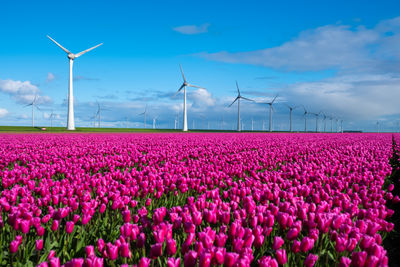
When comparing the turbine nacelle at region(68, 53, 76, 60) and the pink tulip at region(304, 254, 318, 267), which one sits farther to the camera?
→ the turbine nacelle at region(68, 53, 76, 60)

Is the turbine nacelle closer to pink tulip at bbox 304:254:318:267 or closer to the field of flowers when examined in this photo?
the field of flowers

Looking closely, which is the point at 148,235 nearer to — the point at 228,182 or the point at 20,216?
the point at 20,216

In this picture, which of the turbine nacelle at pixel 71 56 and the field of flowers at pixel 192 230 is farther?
the turbine nacelle at pixel 71 56

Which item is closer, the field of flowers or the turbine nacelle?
the field of flowers

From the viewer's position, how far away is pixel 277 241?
3.33 metres

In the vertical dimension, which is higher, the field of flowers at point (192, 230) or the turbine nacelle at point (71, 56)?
the turbine nacelle at point (71, 56)

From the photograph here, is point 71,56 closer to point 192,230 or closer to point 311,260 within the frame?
point 192,230

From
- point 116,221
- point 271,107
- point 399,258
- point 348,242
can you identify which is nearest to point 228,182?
point 116,221

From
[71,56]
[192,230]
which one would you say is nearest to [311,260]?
[192,230]

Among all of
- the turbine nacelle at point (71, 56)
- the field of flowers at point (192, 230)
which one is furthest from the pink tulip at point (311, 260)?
the turbine nacelle at point (71, 56)

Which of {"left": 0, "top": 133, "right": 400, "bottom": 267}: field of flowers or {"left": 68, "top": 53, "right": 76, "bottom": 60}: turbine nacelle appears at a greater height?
{"left": 68, "top": 53, "right": 76, "bottom": 60}: turbine nacelle

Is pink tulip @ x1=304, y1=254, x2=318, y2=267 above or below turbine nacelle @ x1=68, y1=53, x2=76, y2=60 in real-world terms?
below

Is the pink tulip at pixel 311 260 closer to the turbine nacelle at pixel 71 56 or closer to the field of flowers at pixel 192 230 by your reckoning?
the field of flowers at pixel 192 230

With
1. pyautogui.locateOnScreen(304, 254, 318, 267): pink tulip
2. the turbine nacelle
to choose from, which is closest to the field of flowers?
pyautogui.locateOnScreen(304, 254, 318, 267): pink tulip
